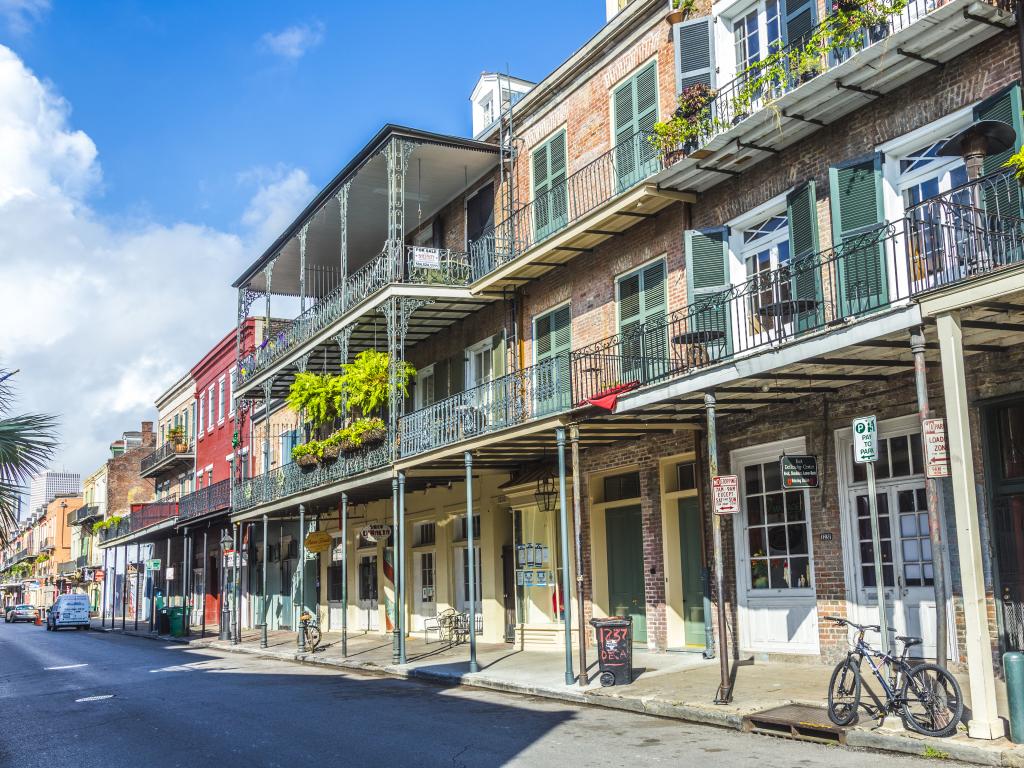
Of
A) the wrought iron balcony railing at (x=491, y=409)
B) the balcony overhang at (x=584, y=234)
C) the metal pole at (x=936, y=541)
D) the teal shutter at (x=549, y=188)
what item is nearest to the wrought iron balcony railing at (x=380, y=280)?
the balcony overhang at (x=584, y=234)

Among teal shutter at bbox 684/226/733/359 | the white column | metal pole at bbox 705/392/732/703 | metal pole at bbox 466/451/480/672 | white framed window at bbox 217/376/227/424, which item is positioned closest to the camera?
the white column

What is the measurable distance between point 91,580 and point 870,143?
6204cm

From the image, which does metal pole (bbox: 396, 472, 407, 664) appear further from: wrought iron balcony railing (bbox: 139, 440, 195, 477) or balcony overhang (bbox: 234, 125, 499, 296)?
wrought iron balcony railing (bbox: 139, 440, 195, 477)

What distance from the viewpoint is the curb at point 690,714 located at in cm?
803

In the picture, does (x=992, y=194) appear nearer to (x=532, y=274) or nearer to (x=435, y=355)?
(x=532, y=274)

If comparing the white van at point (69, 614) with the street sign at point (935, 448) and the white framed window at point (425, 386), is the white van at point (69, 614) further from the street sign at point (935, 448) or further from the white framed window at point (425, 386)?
the street sign at point (935, 448)

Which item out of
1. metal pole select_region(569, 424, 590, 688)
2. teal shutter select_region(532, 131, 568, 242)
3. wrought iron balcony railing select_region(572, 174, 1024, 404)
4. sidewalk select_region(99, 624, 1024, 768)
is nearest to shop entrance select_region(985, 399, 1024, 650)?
sidewalk select_region(99, 624, 1024, 768)

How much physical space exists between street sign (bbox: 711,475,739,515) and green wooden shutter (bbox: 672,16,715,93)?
6.43 m

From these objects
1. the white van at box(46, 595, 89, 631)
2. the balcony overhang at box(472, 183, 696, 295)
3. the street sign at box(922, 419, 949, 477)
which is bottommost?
the white van at box(46, 595, 89, 631)

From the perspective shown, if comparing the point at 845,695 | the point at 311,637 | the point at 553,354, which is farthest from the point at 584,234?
the point at 311,637

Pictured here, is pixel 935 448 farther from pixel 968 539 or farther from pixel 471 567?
pixel 471 567

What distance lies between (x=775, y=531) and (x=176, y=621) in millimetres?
24361

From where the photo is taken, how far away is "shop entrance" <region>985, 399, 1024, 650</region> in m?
10.7

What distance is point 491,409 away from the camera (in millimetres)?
18812
